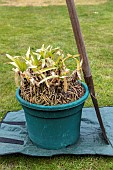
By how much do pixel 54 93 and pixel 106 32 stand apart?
3534mm

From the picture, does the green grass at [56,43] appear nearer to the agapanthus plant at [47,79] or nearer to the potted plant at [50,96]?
the potted plant at [50,96]

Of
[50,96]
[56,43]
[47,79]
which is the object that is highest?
[47,79]

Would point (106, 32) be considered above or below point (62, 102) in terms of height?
below

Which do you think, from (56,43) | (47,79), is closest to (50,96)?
(47,79)

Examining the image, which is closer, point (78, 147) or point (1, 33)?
point (78, 147)

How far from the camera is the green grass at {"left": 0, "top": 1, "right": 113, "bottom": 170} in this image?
7.17 ft

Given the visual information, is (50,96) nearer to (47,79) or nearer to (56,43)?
(47,79)

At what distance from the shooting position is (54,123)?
2.10 m

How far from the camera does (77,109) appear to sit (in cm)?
212

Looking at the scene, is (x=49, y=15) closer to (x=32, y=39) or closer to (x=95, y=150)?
(x=32, y=39)

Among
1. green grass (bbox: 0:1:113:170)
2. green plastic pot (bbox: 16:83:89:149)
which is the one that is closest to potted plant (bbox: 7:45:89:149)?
green plastic pot (bbox: 16:83:89:149)

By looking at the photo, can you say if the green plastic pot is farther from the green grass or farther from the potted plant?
the green grass

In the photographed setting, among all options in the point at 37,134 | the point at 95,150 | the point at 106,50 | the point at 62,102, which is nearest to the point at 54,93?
the point at 62,102

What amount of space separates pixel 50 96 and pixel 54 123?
0.19 m
